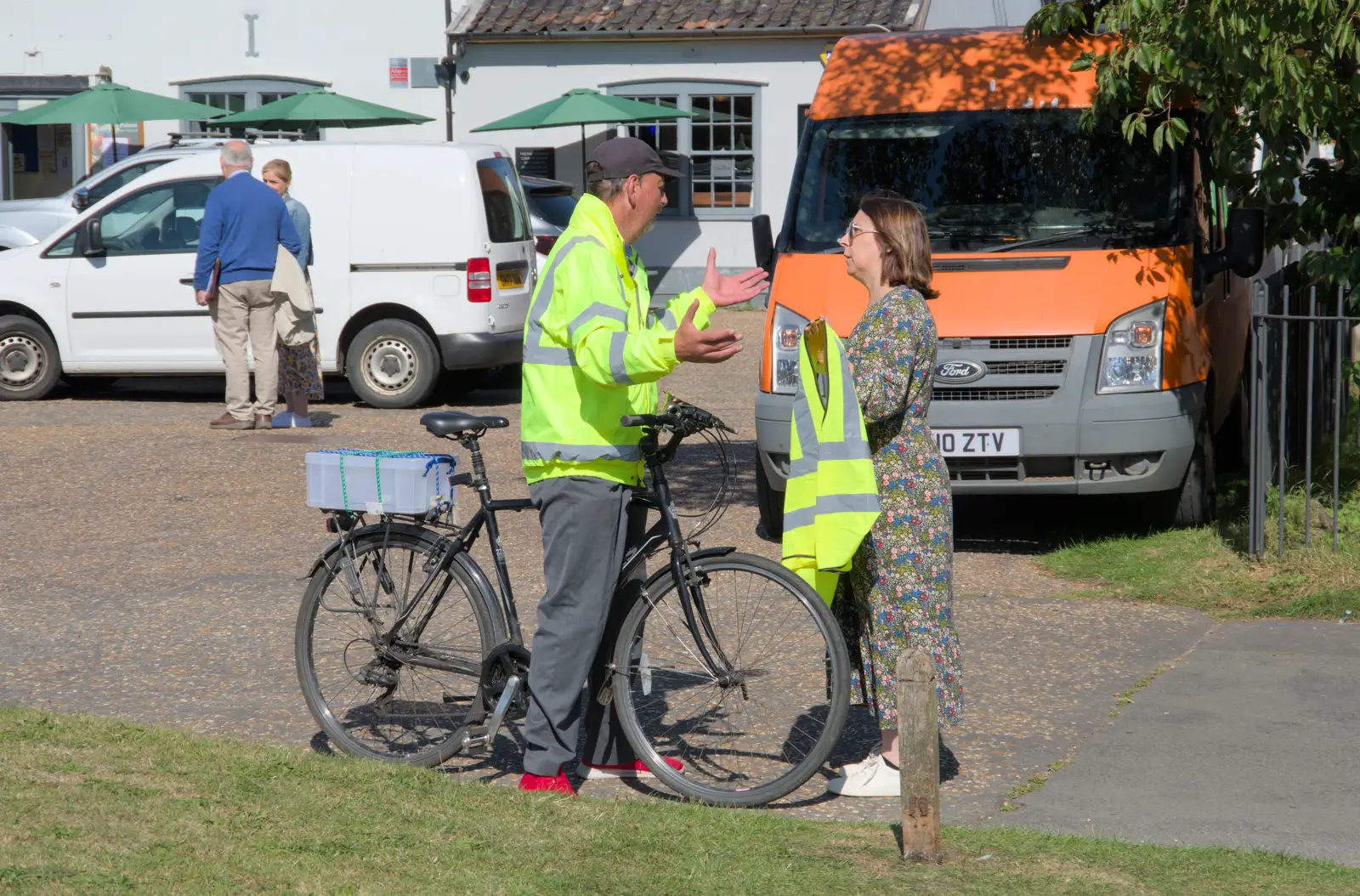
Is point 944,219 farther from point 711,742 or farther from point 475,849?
point 475,849

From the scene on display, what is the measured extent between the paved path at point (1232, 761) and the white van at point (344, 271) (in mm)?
8231

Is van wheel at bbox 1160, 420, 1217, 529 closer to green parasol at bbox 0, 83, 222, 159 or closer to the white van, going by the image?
the white van

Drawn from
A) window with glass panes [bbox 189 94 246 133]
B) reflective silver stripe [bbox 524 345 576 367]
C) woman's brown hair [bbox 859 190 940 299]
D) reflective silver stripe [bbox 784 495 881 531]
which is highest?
window with glass panes [bbox 189 94 246 133]

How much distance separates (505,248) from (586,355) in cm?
948

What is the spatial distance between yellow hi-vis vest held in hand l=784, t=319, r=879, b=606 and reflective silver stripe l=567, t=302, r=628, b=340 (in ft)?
1.69

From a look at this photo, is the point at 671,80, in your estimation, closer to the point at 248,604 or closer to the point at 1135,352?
the point at 1135,352

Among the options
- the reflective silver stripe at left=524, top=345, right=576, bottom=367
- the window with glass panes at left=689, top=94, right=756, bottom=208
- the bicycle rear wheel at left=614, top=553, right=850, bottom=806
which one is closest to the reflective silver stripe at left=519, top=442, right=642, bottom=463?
the reflective silver stripe at left=524, top=345, right=576, bottom=367

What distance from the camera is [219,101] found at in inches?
975

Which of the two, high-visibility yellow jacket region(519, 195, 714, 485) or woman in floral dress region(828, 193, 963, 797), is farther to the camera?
woman in floral dress region(828, 193, 963, 797)

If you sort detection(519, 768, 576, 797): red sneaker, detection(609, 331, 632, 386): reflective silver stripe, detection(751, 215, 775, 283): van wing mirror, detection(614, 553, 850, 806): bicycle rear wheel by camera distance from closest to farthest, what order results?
detection(609, 331, 632, 386): reflective silver stripe
detection(614, 553, 850, 806): bicycle rear wheel
detection(519, 768, 576, 797): red sneaker
detection(751, 215, 775, 283): van wing mirror

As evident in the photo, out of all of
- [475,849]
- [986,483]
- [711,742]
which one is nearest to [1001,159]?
[986,483]

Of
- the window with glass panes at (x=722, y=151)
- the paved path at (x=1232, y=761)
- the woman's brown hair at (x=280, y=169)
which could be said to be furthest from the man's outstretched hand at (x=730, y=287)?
A: the window with glass panes at (x=722, y=151)

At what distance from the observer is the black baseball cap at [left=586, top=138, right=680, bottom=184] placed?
190 inches

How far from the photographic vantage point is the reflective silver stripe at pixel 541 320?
4.75 meters
